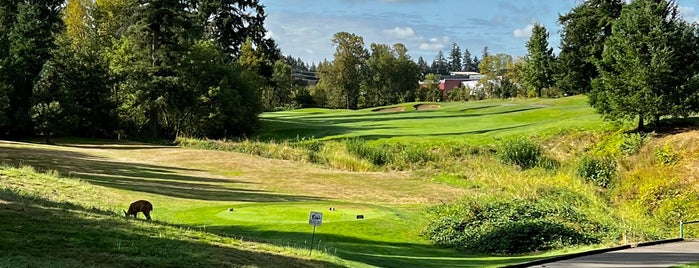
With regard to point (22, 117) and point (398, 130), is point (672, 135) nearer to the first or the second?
point (398, 130)

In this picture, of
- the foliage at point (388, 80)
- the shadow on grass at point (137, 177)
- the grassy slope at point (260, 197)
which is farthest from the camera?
the foliage at point (388, 80)

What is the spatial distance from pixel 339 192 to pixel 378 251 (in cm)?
1135

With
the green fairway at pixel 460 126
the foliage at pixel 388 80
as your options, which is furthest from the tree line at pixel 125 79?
the foliage at pixel 388 80

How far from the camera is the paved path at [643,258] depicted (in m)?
10.2

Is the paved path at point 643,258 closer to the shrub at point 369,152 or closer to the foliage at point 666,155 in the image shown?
the foliage at point 666,155

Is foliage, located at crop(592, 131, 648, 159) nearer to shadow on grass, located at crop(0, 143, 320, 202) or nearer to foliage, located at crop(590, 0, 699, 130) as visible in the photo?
foliage, located at crop(590, 0, 699, 130)

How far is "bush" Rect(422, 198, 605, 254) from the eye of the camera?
46.8 feet

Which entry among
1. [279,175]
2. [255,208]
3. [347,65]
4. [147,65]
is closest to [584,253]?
[255,208]

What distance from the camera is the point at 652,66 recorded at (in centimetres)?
2425

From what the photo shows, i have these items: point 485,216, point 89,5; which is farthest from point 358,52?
point 485,216

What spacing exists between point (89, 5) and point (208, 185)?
133 ft

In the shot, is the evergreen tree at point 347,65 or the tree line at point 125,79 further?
the evergreen tree at point 347,65

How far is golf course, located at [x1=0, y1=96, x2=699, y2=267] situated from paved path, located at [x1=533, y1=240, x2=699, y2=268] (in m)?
1.10

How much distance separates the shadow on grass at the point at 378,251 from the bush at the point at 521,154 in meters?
15.0
